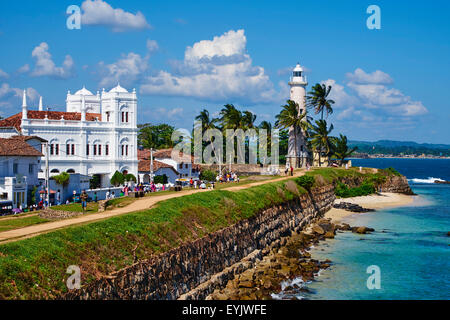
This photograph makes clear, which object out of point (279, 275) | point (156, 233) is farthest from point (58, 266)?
point (279, 275)

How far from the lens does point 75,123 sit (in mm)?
57281

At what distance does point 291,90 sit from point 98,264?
197 feet

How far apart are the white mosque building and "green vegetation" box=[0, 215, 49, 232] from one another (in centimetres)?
2302

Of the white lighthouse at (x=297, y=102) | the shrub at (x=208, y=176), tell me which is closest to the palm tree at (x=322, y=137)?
the white lighthouse at (x=297, y=102)

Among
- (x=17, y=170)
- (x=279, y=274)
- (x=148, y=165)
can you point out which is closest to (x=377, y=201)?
(x=148, y=165)

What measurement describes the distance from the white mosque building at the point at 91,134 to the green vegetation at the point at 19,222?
23025 millimetres

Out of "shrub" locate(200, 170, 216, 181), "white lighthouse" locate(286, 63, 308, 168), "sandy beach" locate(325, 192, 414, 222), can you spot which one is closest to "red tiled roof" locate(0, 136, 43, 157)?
"shrub" locate(200, 170, 216, 181)

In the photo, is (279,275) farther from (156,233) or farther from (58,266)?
(58,266)

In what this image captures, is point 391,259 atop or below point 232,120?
below

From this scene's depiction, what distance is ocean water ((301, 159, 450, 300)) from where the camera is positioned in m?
28.2

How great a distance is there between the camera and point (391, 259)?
35.2 metres

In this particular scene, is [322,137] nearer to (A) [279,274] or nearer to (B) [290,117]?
(B) [290,117]

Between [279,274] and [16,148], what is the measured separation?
23.8 m

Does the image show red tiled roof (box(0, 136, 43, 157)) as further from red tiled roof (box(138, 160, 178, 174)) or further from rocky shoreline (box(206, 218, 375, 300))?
rocky shoreline (box(206, 218, 375, 300))
